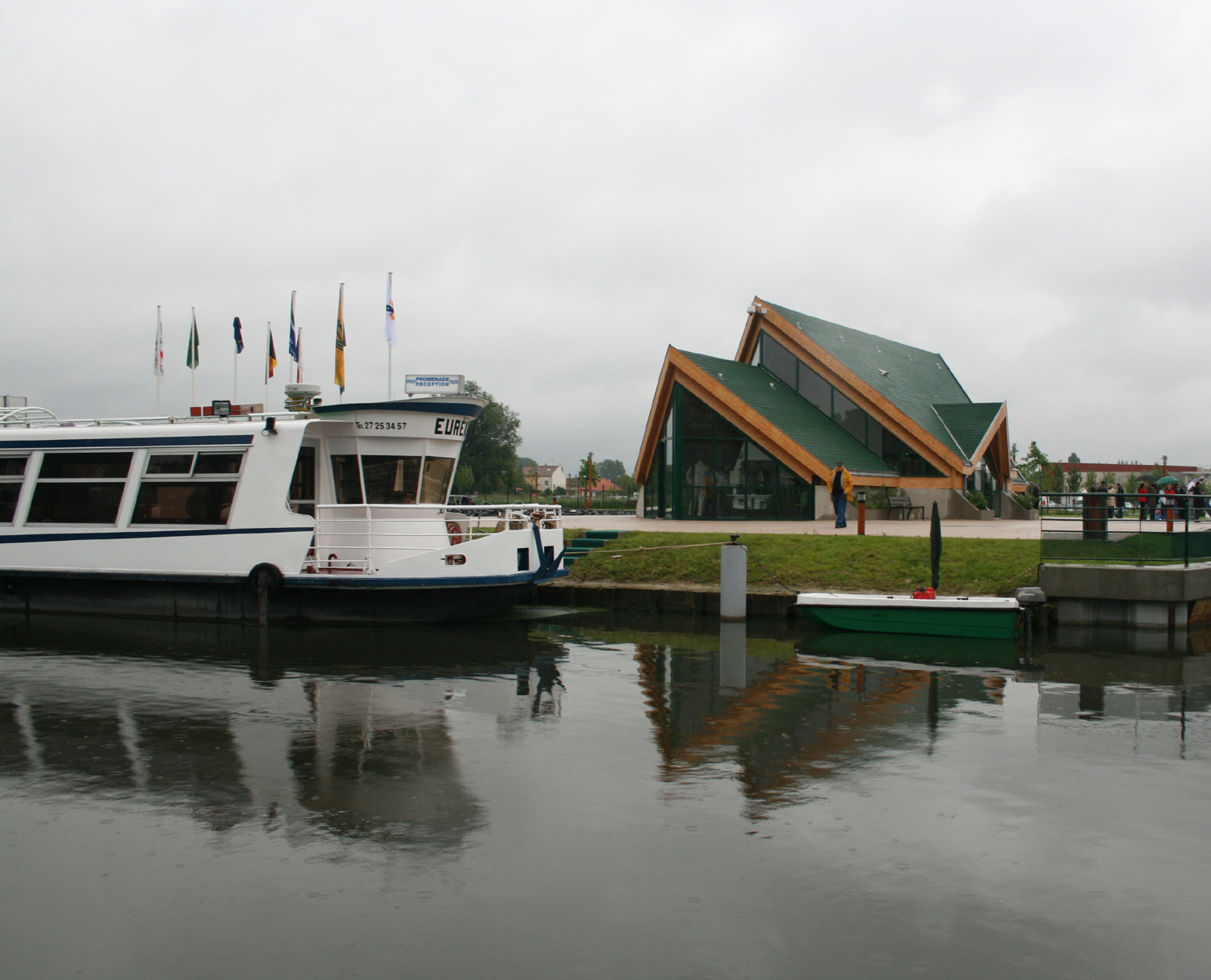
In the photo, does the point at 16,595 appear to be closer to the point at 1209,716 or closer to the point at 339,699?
the point at 339,699

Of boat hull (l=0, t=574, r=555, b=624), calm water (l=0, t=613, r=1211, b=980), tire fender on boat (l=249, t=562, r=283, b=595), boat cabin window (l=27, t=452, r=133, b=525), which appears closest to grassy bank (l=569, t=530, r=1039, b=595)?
boat hull (l=0, t=574, r=555, b=624)

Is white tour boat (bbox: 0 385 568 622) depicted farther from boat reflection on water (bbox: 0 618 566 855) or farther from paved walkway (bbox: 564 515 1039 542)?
paved walkway (bbox: 564 515 1039 542)

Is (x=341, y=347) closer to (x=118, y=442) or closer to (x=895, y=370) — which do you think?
(x=118, y=442)

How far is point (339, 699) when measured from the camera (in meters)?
11.1

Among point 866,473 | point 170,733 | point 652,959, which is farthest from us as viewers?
point 866,473

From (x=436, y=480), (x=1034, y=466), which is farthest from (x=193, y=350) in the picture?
(x=1034, y=466)

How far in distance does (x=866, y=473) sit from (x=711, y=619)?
548 inches

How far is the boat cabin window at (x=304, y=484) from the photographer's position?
58.3 feet

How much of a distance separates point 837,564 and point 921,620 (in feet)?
12.2

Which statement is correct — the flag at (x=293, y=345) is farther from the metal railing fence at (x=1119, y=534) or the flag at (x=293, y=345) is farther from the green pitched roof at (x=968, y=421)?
the green pitched roof at (x=968, y=421)

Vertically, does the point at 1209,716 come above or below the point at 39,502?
below

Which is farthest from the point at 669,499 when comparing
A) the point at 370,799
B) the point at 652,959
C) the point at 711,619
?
the point at 652,959

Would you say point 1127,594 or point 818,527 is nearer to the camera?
point 1127,594

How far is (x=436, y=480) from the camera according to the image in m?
18.0
